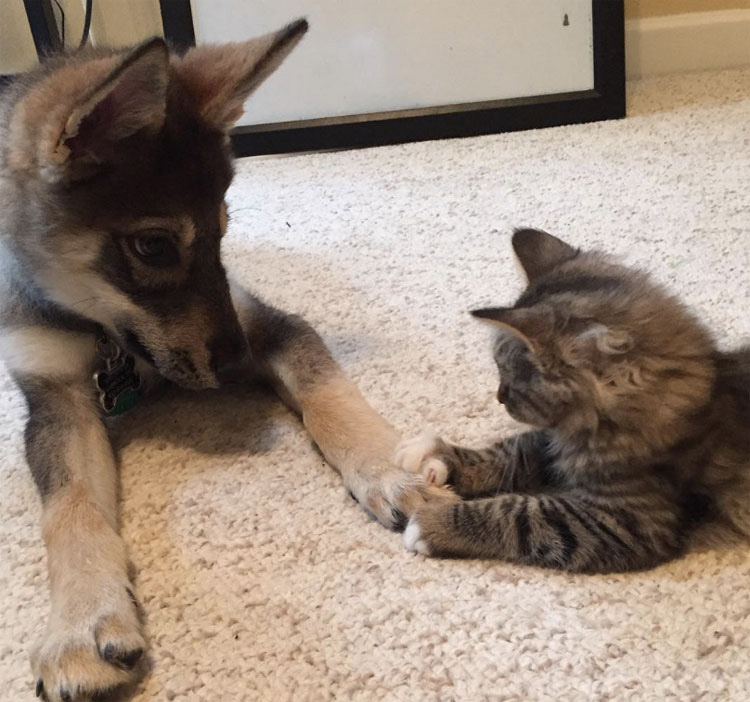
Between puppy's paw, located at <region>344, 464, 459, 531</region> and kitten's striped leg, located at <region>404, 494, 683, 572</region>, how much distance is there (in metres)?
0.04

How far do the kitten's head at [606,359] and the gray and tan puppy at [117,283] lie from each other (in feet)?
0.84

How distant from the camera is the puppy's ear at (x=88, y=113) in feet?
3.82

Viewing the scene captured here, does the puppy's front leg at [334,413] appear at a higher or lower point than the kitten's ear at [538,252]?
lower

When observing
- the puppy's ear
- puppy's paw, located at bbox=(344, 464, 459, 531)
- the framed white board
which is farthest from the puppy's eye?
the framed white board

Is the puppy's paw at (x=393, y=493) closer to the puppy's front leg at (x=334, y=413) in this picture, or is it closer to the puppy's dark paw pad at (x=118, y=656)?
the puppy's front leg at (x=334, y=413)

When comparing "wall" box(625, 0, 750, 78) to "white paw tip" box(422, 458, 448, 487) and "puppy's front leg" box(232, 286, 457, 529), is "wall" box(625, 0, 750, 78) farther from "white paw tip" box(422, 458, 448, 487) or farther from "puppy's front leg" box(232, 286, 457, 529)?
"white paw tip" box(422, 458, 448, 487)

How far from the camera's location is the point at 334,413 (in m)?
1.45

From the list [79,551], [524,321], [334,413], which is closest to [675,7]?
[334,413]

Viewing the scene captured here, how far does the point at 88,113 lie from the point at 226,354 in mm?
458

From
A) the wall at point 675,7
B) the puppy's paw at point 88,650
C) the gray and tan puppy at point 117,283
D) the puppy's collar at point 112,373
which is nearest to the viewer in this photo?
the puppy's paw at point 88,650

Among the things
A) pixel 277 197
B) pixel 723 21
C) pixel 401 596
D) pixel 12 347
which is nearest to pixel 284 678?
pixel 401 596

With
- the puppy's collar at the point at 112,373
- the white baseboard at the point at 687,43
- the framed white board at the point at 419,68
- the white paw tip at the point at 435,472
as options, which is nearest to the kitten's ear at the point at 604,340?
the white paw tip at the point at 435,472

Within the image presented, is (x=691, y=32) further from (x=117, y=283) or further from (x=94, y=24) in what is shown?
(x=117, y=283)

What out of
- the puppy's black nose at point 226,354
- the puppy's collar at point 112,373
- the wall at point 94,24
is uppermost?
the wall at point 94,24
